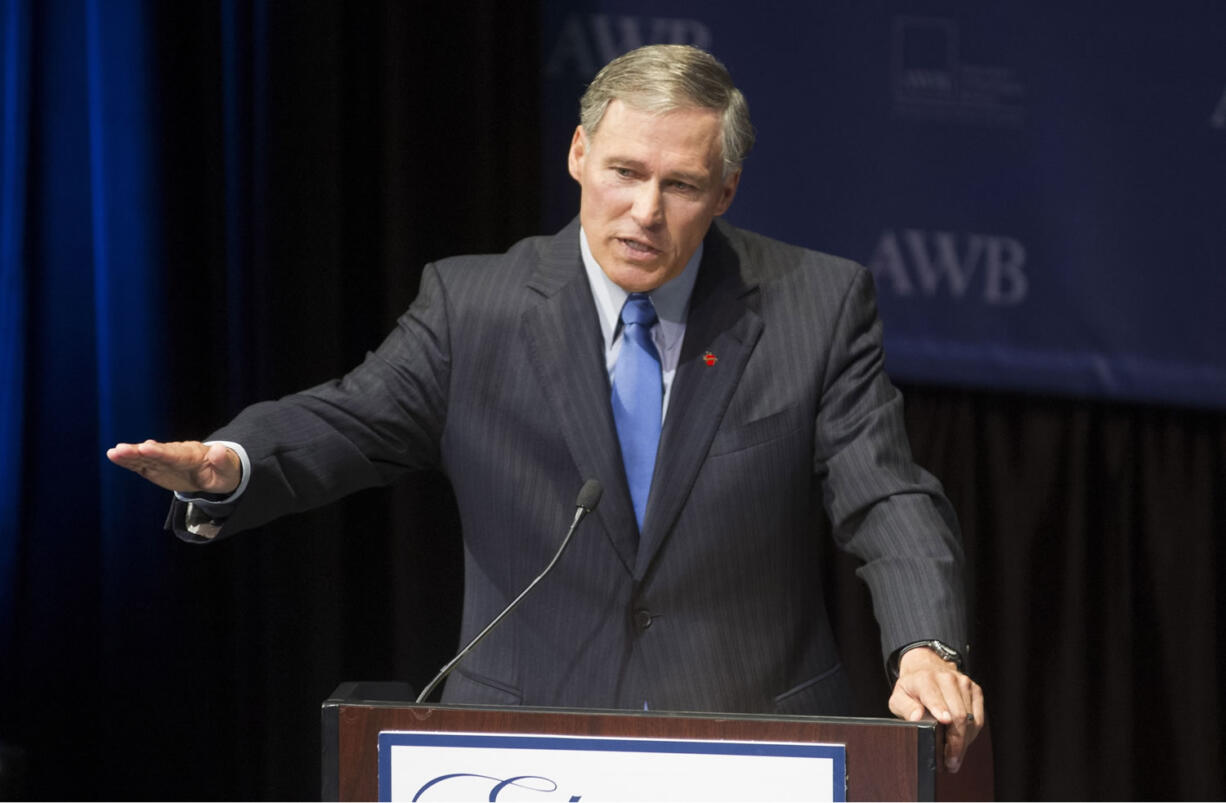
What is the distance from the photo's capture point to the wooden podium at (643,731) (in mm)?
1321

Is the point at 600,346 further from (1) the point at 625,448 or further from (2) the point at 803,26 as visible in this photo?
(2) the point at 803,26

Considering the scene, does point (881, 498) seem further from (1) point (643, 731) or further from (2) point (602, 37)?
(2) point (602, 37)

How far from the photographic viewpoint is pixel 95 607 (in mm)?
2611

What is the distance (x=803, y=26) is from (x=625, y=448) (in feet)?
4.87

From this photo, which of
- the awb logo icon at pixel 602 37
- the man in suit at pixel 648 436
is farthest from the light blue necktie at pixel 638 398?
the awb logo icon at pixel 602 37

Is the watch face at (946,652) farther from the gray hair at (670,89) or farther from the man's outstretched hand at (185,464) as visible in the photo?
the man's outstretched hand at (185,464)

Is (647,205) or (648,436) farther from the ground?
(647,205)

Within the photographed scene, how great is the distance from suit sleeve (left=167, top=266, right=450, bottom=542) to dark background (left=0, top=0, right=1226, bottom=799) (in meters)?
0.76

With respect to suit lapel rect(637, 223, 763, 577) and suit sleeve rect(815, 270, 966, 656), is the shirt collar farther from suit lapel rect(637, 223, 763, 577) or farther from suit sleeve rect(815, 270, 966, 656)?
suit sleeve rect(815, 270, 966, 656)

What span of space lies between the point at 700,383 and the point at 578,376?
0.15m

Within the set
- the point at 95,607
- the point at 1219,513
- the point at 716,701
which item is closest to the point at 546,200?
the point at 95,607

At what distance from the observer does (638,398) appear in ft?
6.20

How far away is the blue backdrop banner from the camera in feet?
10.0

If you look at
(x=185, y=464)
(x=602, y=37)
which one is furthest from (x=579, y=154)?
(x=602, y=37)
